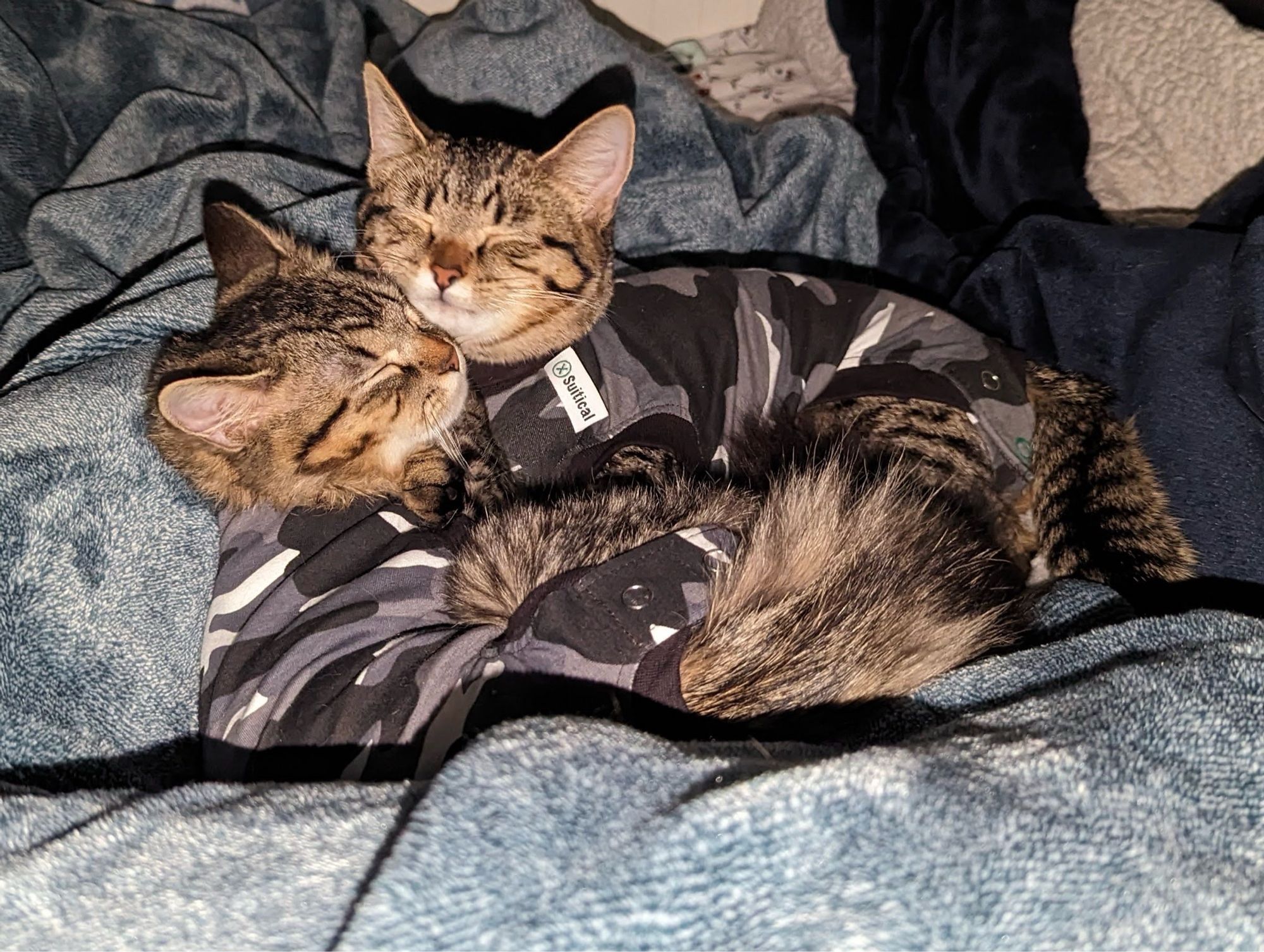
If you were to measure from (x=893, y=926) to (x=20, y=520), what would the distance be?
1281 mm

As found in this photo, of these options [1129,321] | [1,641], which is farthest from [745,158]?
[1,641]

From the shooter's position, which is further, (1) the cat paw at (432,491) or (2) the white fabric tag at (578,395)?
(2) the white fabric tag at (578,395)

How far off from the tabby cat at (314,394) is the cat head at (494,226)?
0.09m

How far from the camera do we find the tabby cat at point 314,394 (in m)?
1.28

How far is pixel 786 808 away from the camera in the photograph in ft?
2.46

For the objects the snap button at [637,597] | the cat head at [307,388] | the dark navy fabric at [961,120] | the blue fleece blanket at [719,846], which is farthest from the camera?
the dark navy fabric at [961,120]

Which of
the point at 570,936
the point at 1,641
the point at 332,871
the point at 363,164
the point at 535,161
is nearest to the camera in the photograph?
the point at 570,936

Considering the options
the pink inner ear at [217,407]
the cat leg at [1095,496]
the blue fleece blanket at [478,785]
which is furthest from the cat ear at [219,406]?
the cat leg at [1095,496]

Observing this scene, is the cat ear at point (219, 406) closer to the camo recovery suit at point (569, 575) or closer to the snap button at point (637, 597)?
the camo recovery suit at point (569, 575)

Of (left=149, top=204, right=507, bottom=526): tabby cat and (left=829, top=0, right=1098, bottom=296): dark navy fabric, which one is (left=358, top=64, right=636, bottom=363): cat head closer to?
(left=149, top=204, right=507, bottom=526): tabby cat

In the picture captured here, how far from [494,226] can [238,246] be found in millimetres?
410

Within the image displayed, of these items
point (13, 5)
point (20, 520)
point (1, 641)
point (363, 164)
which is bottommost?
point (1, 641)

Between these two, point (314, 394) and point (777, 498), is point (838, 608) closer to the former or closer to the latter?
point (777, 498)

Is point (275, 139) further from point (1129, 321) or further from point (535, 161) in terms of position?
point (1129, 321)
